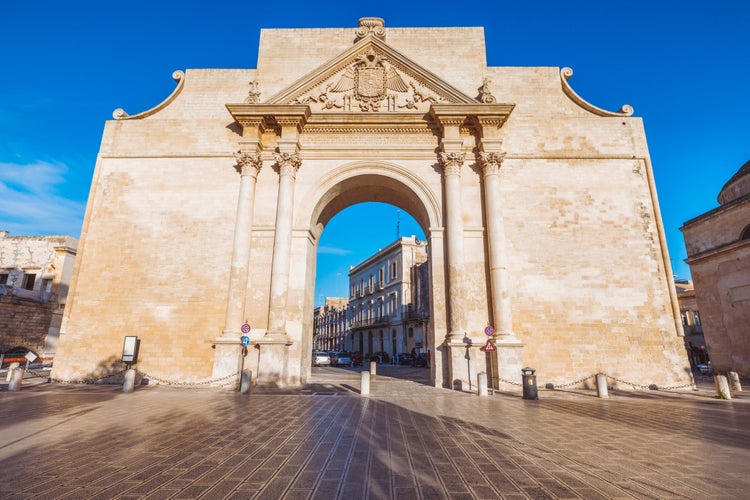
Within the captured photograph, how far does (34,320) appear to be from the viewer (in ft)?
75.2

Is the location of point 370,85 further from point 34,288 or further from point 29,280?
point 29,280

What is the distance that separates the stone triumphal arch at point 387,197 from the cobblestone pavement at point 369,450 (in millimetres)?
3790

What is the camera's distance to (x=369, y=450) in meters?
4.59

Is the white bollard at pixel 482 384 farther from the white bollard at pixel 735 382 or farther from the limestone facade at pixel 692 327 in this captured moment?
the limestone facade at pixel 692 327

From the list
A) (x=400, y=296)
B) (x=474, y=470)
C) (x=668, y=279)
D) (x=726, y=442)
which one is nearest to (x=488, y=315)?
A: (x=668, y=279)

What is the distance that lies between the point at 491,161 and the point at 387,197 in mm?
4641

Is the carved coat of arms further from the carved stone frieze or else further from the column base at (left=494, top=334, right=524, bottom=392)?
the column base at (left=494, top=334, right=524, bottom=392)

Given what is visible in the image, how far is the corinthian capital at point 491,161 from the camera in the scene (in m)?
13.4

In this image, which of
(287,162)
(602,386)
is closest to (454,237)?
(602,386)

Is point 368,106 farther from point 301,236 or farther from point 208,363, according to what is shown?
point 208,363

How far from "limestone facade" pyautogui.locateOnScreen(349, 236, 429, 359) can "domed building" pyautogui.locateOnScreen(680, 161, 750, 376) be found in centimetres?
1799

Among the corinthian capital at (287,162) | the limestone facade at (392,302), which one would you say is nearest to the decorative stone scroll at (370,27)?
the corinthian capital at (287,162)

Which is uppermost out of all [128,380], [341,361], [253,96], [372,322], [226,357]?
[253,96]

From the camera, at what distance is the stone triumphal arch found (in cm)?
1234
